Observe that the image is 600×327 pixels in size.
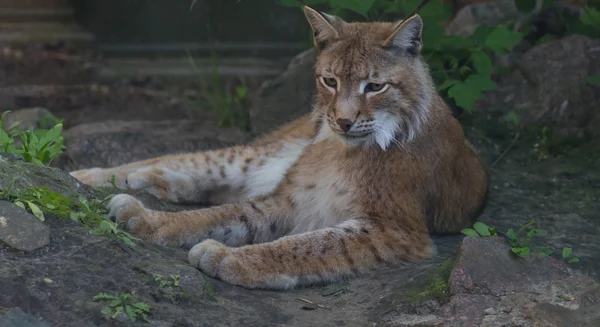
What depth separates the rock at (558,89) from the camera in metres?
5.93

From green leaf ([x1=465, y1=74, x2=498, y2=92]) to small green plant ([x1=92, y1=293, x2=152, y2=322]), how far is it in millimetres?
2887

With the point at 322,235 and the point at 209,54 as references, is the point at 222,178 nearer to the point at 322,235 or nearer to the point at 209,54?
the point at 322,235

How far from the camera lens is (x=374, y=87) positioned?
3855 mm

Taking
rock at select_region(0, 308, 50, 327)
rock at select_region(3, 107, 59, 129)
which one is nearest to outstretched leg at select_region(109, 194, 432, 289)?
rock at select_region(0, 308, 50, 327)

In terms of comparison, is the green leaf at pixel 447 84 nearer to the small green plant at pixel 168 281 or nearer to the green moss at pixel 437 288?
the green moss at pixel 437 288

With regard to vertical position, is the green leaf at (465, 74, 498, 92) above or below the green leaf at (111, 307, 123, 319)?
above

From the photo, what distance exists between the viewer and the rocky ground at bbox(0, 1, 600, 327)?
2805mm

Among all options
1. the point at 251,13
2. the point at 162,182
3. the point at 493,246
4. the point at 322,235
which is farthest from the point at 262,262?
the point at 251,13

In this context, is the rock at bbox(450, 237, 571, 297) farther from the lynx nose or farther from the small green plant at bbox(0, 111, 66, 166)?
the small green plant at bbox(0, 111, 66, 166)

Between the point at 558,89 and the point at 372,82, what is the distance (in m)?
2.63

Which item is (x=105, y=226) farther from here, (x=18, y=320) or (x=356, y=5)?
(x=356, y=5)

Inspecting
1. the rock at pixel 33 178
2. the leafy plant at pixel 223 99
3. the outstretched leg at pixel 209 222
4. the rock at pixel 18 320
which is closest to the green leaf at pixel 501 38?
the outstretched leg at pixel 209 222

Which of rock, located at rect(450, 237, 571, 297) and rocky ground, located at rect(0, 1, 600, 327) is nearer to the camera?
rocky ground, located at rect(0, 1, 600, 327)

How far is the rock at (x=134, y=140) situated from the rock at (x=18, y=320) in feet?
10.8
